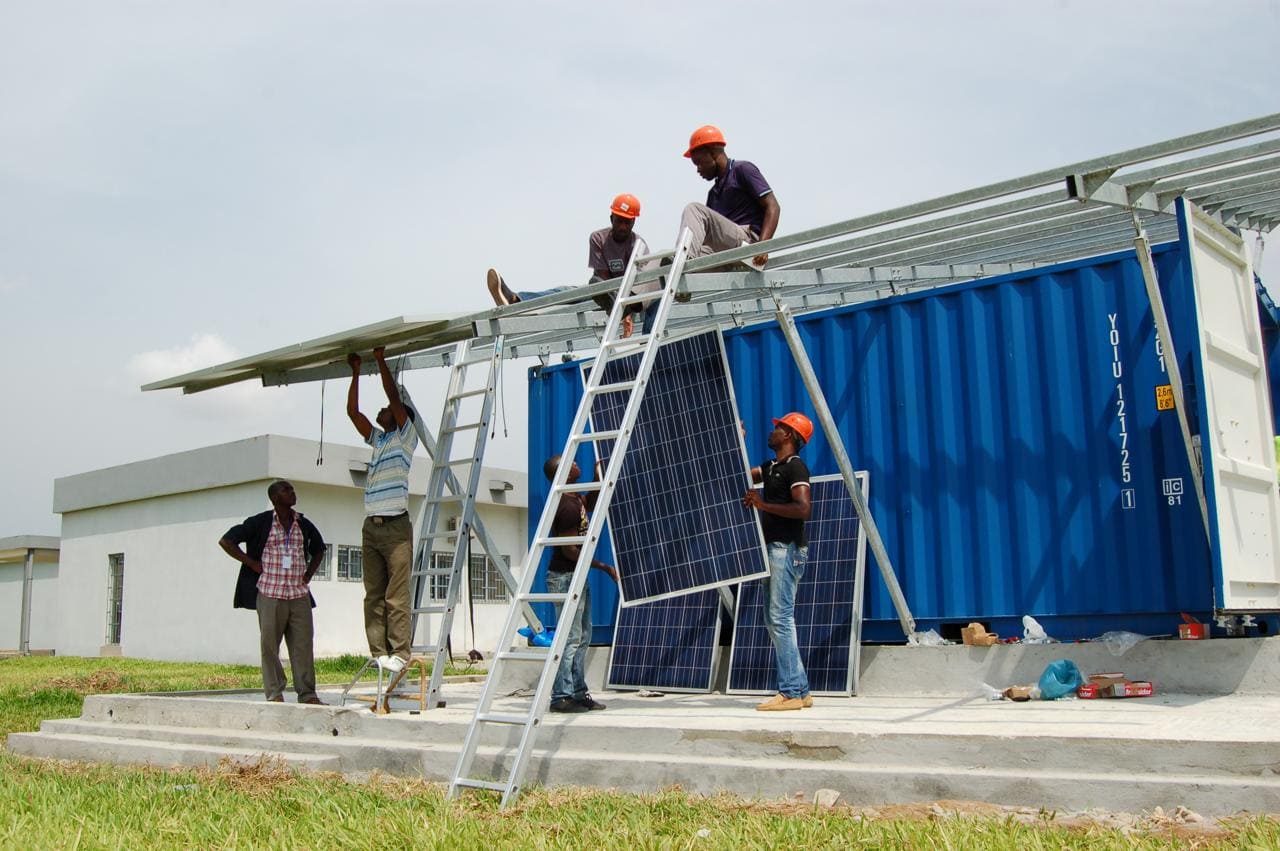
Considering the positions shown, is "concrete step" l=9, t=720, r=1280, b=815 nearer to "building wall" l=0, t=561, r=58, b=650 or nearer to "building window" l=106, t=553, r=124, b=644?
"building window" l=106, t=553, r=124, b=644

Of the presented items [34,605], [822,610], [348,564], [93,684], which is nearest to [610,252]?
[822,610]

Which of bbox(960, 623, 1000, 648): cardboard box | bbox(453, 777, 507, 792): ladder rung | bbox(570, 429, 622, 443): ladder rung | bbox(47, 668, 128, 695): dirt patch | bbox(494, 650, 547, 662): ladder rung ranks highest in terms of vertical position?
bbox(570, 429, 622, 443): ladder rung

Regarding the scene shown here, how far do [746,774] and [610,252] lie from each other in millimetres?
4494

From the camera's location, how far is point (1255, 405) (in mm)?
7531

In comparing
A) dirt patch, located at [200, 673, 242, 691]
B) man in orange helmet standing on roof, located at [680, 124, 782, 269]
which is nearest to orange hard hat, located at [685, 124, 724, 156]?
man in orange helmet standing on roof, located at [680, 124, 782, 269]

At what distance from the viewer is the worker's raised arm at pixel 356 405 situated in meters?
8.99

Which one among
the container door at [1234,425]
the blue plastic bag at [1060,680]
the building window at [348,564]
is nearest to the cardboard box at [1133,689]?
the blue plastic bag at [1060,680]

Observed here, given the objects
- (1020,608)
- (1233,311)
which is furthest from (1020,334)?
(1020,608)

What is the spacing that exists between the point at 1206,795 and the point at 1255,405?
364 centimetres

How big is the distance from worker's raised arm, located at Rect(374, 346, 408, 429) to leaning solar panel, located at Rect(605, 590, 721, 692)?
261cm

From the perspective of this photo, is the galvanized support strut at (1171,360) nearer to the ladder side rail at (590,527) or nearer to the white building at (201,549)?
the ladder side rail at (590,527)

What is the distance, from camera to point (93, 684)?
555 inches

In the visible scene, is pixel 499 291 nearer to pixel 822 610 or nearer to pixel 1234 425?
pixel 822 610

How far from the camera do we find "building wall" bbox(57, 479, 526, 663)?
22.3 m
